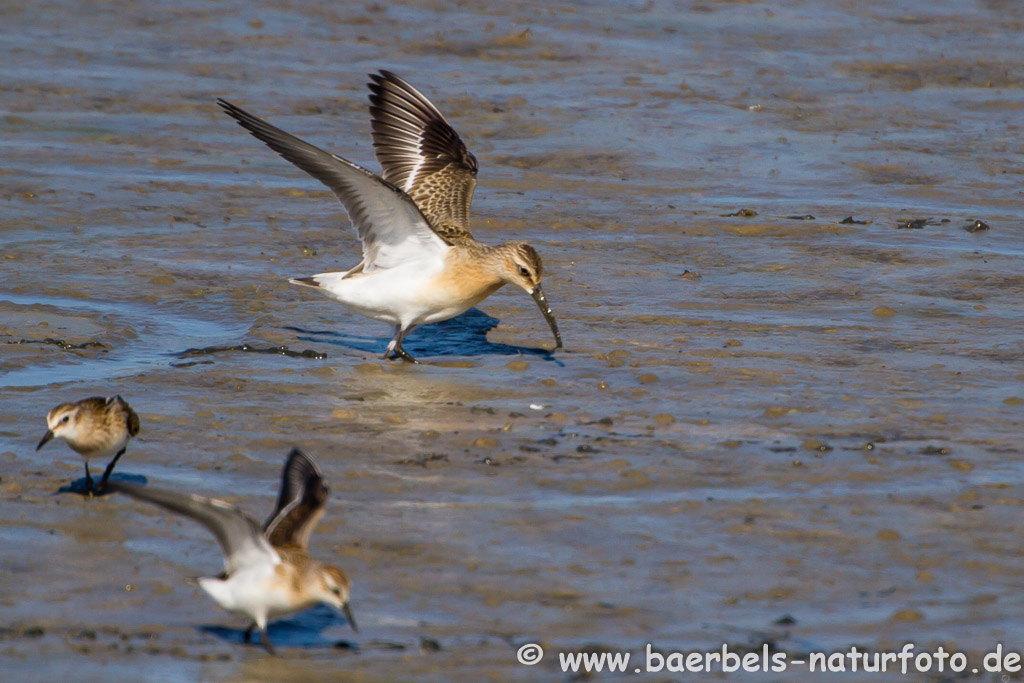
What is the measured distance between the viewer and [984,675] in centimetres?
513

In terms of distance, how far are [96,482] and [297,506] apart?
1765mm

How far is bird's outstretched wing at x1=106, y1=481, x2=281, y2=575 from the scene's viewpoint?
4598mm

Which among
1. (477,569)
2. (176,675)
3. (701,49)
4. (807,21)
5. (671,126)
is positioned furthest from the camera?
(807,21)

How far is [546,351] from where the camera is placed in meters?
8.81

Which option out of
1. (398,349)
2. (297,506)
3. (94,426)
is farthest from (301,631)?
(398,349)

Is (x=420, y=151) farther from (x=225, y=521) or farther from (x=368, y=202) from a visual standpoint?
(x=225, y=521)

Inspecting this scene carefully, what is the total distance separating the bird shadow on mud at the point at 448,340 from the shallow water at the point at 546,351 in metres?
0.05

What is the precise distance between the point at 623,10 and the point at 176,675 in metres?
14.7

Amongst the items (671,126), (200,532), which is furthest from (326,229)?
(200,532)

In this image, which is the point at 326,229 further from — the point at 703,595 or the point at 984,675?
the point at 984,675

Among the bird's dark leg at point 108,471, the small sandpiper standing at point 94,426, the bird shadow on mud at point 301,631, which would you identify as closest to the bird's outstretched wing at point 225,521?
the bird shadow on mud at point 301,631

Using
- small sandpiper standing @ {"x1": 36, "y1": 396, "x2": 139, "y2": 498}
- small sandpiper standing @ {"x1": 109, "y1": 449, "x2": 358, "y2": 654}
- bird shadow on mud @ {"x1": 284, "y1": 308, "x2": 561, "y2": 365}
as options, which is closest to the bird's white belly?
small sandpiper standing @ {"x1": 109, "y1": 449, "x2": 358, "y2": 654}

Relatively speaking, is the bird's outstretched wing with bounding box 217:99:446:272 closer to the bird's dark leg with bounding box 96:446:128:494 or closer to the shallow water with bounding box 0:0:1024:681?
the shallow water with bounding box 0:0:1024:681
